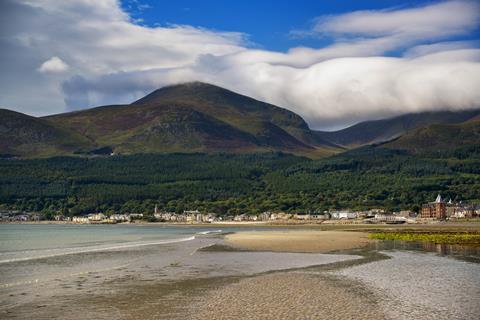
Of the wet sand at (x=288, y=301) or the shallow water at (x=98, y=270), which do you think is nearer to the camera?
the wet sand at (x=288, y=301)

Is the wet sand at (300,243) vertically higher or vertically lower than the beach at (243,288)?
higher

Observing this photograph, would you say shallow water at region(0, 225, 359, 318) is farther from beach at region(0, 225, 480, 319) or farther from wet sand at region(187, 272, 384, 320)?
→ wet sand at region(187, 272, 384, 320)

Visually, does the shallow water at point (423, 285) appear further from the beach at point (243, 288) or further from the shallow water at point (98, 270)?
the shallow water at point (98, 270)

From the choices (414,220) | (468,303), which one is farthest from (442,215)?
(468,303)

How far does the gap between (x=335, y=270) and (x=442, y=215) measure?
168 metres

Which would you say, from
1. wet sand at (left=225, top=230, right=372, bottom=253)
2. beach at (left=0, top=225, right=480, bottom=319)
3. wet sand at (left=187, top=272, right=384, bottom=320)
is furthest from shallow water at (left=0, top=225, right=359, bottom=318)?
wet sand at (left=225, top=230, right=372, bottom=253)

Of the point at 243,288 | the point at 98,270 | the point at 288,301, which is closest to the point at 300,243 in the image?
the point at 98,270

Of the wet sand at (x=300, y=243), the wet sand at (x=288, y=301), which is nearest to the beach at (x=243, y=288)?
the wet sand at (x=288, y=301)

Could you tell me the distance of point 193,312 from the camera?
26.2 meters

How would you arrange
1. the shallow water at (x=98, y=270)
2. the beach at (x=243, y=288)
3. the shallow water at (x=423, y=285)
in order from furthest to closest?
the shallow water at (x=98, y=270)
the beach at (x=243, y=288)
the shallow water at (x=423, y=285)

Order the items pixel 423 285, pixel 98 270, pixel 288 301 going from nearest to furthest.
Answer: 1. pixel 288 301
2. pixel 423 285
3. pixel 98 270

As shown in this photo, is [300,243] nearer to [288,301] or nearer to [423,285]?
[423,285]

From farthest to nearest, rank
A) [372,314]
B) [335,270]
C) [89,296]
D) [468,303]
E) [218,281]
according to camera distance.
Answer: [335,270] → [218,281] → [89,296] → [468,303] → [372,314]

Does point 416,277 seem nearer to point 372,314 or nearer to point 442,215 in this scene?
point 372,314
